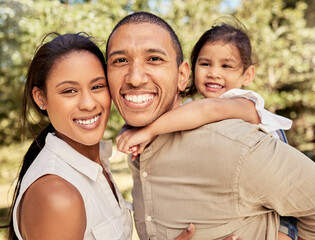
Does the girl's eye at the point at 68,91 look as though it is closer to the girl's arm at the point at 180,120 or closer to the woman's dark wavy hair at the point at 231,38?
the girl's arm at the point at 180,120

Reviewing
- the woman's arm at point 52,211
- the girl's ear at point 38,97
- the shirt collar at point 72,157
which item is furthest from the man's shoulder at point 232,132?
the girl's ear at point 38,97

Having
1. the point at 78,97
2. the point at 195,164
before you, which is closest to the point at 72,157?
the point at 78,97

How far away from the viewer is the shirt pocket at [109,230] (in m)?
2.17

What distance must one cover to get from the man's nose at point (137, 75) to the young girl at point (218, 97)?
0.89ft

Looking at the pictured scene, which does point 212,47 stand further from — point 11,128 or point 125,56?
point 11,128

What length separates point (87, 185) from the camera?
2289 mm

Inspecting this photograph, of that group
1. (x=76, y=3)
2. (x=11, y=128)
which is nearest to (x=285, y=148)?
(x=76, y=3)

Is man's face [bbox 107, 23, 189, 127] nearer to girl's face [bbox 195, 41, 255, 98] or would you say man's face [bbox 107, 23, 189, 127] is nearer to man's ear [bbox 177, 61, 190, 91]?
man's ear [bbox 177, 61, 190, 91]

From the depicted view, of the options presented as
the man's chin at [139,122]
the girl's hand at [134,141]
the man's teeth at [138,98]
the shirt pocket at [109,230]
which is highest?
the man's teeth at [138,98]

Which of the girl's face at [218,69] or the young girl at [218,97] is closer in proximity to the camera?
the young girl at [218,97]

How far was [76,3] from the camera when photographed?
25.4 feet

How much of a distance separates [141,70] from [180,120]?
398mm

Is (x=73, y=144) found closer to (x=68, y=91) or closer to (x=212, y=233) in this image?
(x=68, y=91)

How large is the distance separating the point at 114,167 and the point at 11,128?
3735mm
